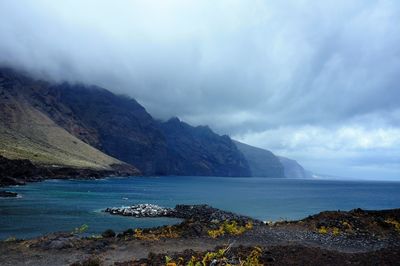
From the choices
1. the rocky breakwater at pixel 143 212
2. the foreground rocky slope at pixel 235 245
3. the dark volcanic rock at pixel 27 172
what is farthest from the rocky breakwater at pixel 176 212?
the dark volcanic rock at pixel 27 172

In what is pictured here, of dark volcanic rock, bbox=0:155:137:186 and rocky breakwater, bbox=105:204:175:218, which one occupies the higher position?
dark volcanic rock, bbox=0:155:137:186

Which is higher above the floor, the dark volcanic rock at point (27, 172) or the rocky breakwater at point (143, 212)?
the dark volcanic rock at point (27, 172)

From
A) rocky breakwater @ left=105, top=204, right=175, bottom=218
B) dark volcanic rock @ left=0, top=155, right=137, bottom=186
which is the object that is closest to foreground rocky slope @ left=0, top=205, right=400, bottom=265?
rocky breakwater @ left=105, top=204, right=175, bottom=218

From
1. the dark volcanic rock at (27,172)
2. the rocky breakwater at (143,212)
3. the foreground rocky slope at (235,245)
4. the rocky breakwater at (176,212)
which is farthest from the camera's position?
the dark volcanic rock at (27,172)

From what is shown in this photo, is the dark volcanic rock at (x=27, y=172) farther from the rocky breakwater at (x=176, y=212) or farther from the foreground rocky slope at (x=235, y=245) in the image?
the foreground rocky slope at (x=235, y=245)

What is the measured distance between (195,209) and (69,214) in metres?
20.0

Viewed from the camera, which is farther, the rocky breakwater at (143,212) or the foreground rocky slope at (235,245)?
the rocky breakwater at (143,212)

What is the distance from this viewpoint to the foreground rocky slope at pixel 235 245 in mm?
19359

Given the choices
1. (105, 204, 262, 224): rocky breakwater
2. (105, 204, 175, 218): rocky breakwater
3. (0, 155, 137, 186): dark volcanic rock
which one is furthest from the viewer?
(0, 155, 137, 186): dark volcanic rock

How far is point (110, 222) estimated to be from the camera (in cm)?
5275

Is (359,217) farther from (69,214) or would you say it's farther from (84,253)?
(69,214)

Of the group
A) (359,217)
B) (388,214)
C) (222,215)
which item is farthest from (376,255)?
(222,215)

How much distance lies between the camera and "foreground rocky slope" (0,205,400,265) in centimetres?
1936

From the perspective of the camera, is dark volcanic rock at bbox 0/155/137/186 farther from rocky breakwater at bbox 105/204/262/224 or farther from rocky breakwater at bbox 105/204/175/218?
rocky breakwater at bbox 105/204/262/224
